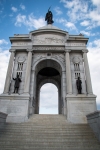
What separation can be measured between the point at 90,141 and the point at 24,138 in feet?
13.7

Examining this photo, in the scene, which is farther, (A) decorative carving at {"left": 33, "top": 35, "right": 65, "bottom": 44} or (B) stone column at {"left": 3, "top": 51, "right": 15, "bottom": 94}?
(A) decorative carving at {"left": 33, "top": 35, "right": 65, "bottom": 44}

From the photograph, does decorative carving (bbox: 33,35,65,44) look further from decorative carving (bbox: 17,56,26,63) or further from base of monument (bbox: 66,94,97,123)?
base of monument (bbox: 66,94,97,123)

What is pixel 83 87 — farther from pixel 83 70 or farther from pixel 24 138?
pixel 24 138

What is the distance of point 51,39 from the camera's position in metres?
16.0

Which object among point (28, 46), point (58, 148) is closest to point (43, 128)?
point (58, 148)

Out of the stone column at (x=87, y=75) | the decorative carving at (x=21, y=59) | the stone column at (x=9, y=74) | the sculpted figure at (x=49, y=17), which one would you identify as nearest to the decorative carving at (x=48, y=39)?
the decorative carving at (x=21, y=59)

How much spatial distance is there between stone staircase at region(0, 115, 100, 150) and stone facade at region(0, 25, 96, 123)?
261 cm

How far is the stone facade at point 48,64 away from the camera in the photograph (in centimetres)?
1162

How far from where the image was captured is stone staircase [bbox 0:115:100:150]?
6.36 metres

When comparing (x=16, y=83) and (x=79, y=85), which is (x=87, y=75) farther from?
(x=16, y=83)

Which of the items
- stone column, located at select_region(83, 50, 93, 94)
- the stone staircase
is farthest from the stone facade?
the stone staircase

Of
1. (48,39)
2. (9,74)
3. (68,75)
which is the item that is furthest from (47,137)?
(48,39)

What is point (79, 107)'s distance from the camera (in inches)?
456

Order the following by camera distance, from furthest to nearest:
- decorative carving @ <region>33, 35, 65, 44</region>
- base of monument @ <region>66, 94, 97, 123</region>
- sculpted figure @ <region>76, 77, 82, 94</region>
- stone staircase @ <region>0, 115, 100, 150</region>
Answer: decorative carving @ <region>33, 35, 65, 44</region> < sculpted figure @ <region>76, 77, 82, 94</region> < base of monument @ <region>66, 94, 97, 123</region> < stone staircase @ <region>0, 115, 100, 150</region>
